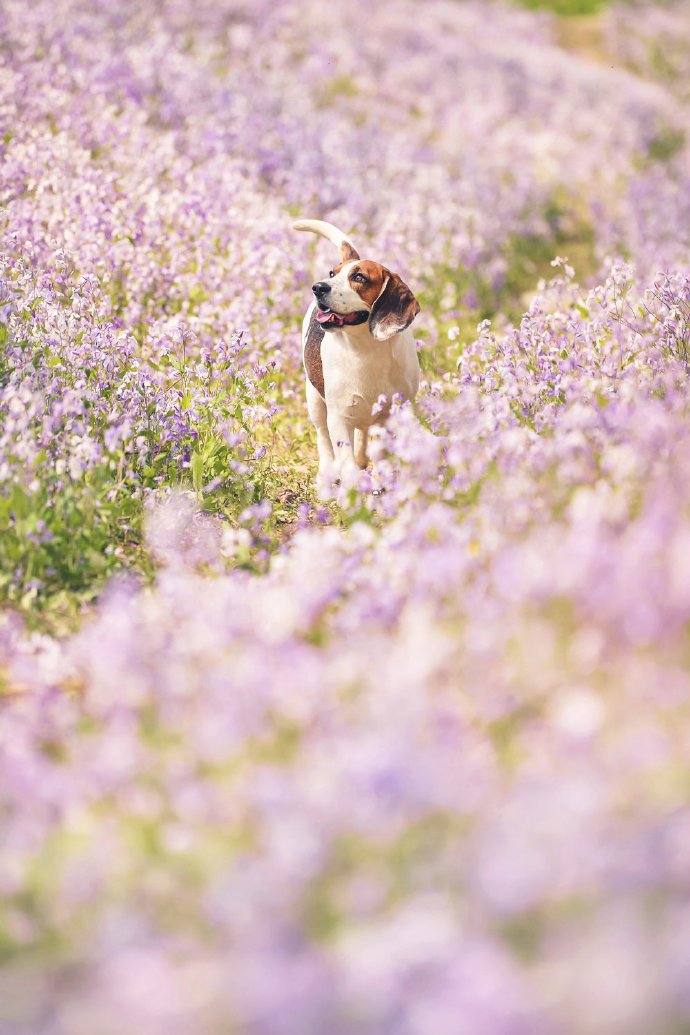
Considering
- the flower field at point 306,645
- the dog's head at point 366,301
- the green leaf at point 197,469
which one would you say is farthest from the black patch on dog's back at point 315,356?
the green leaf at point 197,469

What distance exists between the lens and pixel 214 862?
6.05 feet

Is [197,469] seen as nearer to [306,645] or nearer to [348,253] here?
[348,253]

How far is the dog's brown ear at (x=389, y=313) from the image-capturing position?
14.4ft

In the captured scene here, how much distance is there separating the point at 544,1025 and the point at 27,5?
10.5 metres

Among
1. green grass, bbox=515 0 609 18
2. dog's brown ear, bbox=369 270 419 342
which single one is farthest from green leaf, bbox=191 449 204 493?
green grass, bbox=515 0 609 18

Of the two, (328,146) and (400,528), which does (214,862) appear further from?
(328,146)

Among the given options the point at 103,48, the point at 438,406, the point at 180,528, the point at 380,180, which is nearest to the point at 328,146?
the point at 380,180

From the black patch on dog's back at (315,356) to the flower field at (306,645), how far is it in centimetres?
33

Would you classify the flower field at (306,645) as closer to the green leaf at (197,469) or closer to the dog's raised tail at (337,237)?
the green leaf at (197,469)

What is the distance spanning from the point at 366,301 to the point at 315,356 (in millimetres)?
610

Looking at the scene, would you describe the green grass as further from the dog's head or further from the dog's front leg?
the dog's front leg

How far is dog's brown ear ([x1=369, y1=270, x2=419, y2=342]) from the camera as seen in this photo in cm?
438

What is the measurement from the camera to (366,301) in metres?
4.39

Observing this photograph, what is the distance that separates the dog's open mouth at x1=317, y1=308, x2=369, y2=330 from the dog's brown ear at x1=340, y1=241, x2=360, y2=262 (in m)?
0.39
